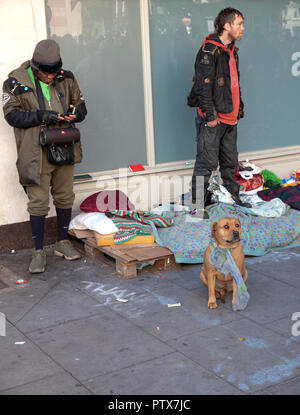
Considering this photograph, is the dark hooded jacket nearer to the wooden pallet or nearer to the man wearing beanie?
the man wearing beanie

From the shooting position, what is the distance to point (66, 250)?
5.88 metres

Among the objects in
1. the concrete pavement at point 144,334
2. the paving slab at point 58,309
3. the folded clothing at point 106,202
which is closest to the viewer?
the concrete pavement at point 144,334

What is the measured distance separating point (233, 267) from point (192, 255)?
3.58ft

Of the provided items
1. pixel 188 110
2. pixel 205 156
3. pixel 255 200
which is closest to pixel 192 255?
pixel 205 156

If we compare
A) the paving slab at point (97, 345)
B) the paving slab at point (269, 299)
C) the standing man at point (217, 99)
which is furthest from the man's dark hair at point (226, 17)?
the paving slab at point (97, 345)

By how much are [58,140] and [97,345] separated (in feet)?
6.86

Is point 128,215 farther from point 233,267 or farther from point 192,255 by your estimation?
point 233,267

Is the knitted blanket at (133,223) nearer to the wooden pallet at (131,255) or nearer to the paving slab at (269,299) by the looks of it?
the wooden pallet at (131,255)

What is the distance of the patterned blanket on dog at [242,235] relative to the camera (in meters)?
5.65

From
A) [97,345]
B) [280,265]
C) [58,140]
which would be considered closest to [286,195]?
[280,265]

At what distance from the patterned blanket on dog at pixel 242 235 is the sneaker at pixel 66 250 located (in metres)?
0.84

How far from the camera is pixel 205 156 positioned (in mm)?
6531

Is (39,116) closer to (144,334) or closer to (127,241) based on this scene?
(127,241)

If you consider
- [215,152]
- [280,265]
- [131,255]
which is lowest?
[280,265]
